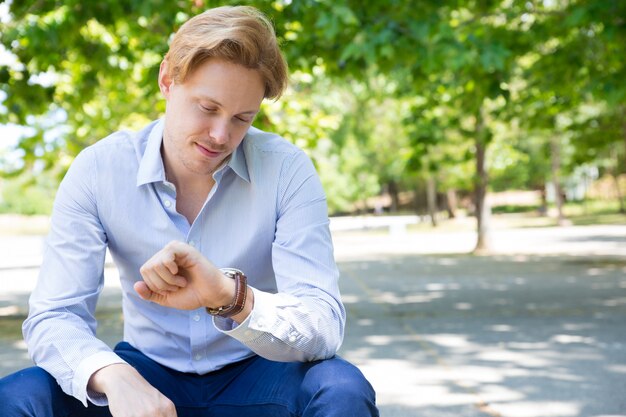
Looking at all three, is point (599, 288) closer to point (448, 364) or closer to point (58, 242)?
point (448, 364)

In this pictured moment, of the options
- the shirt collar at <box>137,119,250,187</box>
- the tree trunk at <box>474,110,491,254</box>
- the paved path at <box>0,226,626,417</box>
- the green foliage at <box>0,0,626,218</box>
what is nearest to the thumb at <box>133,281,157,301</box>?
the shirt collar at <box>137,119,250,187</box>

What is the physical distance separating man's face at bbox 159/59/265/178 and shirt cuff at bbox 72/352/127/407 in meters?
0.66

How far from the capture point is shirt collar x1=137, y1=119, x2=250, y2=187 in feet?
8.69

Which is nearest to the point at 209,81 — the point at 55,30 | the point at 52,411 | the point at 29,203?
the point at 52,411

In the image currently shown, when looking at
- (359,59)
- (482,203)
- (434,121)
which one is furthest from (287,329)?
(482,203)

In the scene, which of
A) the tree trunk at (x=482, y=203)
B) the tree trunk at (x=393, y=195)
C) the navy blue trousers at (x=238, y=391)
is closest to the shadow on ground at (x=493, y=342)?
the navy blue trousers at (x=238, y=391)

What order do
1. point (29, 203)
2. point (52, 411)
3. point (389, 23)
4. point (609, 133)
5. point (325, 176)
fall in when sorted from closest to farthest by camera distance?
1. point (52, 411)
2. point (389, 23)
3. point (609, 133)
4. point (325, 176)
5. point (29, 203)

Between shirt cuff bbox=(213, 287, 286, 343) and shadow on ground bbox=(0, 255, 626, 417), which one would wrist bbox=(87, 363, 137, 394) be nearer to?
shirt cuff bbox=(213, 287, 286, 343)

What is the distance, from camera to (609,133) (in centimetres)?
1653

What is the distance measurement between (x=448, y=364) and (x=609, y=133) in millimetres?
11801

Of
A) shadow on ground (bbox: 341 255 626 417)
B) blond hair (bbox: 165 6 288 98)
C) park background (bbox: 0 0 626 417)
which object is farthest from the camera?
park background (bbox: 0 0 626 417)

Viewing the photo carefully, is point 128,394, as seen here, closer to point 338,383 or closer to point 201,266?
point 201,266

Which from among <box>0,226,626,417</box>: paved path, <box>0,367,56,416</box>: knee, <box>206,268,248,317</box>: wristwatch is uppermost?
<box>206,268,248,317</box>: wristwatch

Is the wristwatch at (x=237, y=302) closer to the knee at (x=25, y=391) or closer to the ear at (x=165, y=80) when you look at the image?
the knee at (x=25, y=391)
